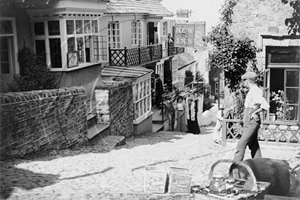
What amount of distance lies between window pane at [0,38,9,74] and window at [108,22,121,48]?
A: 124cm

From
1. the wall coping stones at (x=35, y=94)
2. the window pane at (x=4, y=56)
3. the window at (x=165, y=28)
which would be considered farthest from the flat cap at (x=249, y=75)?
the window pane at (x=4, y=56)

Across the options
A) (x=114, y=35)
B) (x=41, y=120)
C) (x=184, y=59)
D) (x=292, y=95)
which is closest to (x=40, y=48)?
(x=41, y=120)

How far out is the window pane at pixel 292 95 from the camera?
4.95m

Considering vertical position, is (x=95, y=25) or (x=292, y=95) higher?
(x=95, y=25)

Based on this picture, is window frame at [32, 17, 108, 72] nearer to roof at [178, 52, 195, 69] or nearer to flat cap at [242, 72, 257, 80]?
roof at [178, 52, 195, 69]

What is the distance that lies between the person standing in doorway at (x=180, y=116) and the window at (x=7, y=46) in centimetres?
235

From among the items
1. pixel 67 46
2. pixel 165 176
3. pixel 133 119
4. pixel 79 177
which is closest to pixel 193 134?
pixel 133 119

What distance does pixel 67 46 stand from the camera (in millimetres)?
4840

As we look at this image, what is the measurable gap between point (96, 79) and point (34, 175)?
4.73 feet

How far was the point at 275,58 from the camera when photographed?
16.4 ft

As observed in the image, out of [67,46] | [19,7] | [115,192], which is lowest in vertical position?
[115,192]

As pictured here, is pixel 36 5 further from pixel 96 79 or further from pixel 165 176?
pixel 165 176

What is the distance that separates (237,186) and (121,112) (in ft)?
8.32

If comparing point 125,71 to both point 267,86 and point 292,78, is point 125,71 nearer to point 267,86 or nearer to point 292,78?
point 267,86
